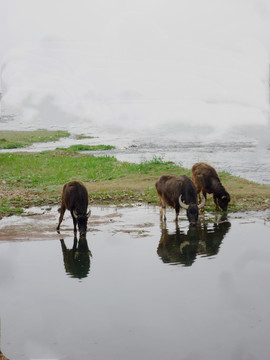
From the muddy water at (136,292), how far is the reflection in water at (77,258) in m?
0.02

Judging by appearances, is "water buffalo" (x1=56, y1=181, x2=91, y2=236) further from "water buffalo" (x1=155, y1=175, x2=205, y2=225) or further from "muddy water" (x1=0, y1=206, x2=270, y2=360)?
"water buffalo" (x1=155, y1=175, x2=205, y2=225)

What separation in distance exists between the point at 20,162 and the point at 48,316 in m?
19.8

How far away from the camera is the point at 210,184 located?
1452 centimetres

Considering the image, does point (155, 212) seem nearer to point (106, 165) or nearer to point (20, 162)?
point (106, 165)

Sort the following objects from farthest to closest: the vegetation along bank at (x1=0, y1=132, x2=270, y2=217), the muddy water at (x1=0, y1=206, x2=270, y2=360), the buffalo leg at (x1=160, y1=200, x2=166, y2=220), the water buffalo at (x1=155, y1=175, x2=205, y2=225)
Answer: the vegetation along bank at (x1=0, y1=132, x2=270, y2=217) → the buffalo leg at (x1=160, y1=200, x2=166, y2=220) → the water buffalo at (x1=155, y1=175, x2=205, y2=225) → the muddy water at (x1=0, y1=206, x2=270, y2=360)

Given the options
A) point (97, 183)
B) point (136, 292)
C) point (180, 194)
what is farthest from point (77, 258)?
point (97, 183)

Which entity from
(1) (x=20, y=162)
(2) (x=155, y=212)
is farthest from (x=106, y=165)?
(2) (x=155, y=212)

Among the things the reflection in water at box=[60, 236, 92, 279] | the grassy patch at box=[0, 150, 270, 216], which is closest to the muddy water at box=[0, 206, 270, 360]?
the reflection in water at box=[60, 236, 92, 279]

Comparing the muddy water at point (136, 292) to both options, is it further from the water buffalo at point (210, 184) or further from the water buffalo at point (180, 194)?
the water buffalo at point (210, 184)

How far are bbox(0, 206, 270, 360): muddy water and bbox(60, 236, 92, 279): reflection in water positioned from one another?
23 millimetres

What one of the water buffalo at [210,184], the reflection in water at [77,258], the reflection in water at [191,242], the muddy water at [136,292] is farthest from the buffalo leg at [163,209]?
the reflection in water at [77,258]

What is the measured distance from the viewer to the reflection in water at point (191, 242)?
1035 centimetres

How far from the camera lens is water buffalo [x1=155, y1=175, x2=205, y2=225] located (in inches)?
485

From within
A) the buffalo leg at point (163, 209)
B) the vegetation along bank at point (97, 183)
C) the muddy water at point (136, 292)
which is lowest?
the muddy water at point (136, 292)
